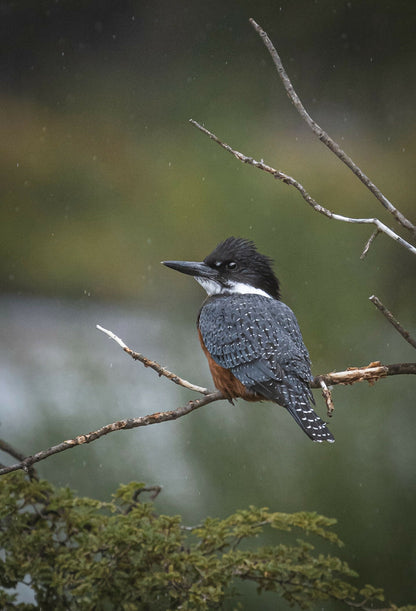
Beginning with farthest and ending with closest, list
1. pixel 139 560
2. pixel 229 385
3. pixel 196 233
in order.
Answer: pixel 196 233 → pixel 229 385 → pixel 139 560

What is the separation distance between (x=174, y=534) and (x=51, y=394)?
6.82 ft

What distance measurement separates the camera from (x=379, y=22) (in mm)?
4410

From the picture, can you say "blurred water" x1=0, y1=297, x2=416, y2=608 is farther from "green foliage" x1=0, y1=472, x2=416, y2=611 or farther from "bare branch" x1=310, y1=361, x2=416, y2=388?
"bare branch" x1=310, y1=361, x2=416, y2=388

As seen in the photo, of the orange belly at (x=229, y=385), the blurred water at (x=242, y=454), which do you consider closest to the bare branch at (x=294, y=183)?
the orange belly at (x=229, y=385)

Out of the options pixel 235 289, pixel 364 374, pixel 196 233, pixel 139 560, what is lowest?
pixel 139 560

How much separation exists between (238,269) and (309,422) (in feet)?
2.13

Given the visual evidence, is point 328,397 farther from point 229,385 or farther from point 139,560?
point 139,560

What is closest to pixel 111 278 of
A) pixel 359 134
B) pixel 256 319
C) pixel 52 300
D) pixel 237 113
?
pixel 52 300

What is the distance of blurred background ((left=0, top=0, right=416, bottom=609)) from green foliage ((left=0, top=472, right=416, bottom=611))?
159 cm

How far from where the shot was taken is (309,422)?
1517mm

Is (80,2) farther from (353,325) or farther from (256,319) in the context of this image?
(256,319)

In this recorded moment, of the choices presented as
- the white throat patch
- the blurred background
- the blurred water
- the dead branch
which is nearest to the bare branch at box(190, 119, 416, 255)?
the dead branch

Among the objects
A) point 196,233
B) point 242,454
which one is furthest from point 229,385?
point 196,233

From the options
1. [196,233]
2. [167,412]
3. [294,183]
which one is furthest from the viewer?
[196,233]
